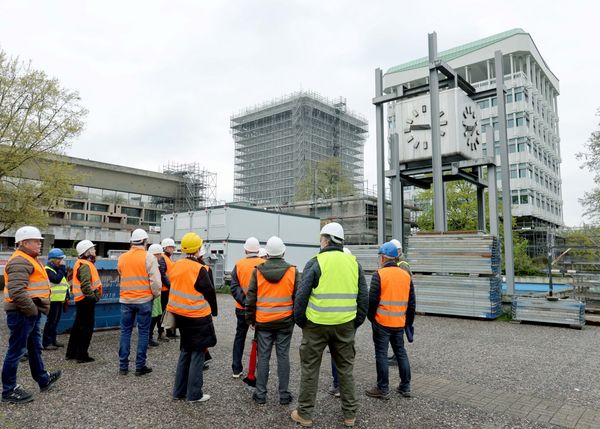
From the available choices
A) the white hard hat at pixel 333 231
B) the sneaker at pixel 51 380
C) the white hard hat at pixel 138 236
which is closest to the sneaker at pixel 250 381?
the white hard hat at pixel 333 231

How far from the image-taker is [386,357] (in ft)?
16.6

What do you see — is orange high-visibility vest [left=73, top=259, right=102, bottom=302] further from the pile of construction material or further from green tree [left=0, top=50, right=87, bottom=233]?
green tree [left=0, top=50, right=87, bottom=233]

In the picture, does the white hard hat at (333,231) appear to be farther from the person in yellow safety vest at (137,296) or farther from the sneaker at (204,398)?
the person in yellow safety vest at (137,296)

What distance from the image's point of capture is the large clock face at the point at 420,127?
1334cm

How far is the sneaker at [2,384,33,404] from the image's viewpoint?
462 centimetres

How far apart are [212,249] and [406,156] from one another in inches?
375

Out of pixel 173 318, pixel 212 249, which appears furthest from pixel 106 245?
pixel 173 318

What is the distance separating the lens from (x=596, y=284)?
11219mm

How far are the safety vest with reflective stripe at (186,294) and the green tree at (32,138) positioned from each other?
18132 mm

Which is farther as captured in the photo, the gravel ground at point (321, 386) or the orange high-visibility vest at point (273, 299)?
the orange high-visibility vest at point (273, 299)

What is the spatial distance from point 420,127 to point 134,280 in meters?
10.5

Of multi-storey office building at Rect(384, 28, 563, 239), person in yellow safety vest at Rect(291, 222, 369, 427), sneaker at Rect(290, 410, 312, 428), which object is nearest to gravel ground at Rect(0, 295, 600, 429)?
sneaker at Rect(290, 410, 312, 428)

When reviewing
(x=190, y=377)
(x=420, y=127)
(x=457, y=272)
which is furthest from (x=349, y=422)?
(x=420, y=127)

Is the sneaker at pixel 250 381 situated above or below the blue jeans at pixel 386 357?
below
